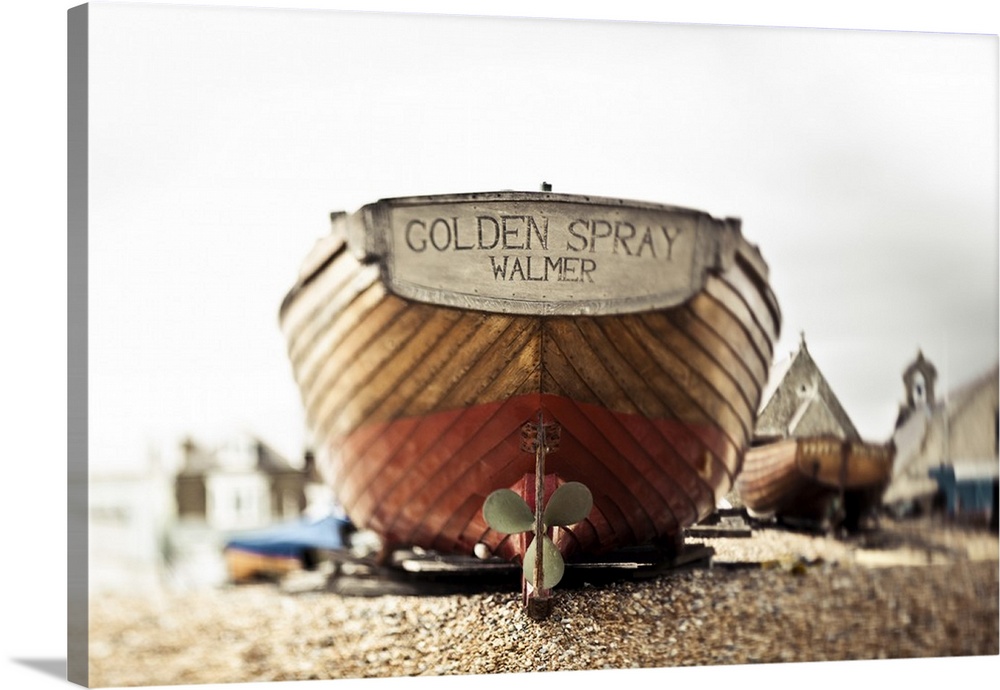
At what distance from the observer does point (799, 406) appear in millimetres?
7676

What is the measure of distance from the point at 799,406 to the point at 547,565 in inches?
60.2

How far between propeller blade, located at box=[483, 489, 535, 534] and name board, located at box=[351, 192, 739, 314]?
2.94 ft

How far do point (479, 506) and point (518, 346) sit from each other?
0.80 m

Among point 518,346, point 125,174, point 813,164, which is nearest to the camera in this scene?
point 125,174

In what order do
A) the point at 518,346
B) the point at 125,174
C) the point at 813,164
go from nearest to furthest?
1. the point at 125,174
2. the point at 518,346
3. the point at 813,164

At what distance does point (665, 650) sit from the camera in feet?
24.7

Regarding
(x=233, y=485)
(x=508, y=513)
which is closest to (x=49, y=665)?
(x=233, y=485)

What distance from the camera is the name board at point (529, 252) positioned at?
7.07 meters

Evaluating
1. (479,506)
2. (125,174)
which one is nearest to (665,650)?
(479,506)

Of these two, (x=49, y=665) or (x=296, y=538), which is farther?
(x=49, y=665)

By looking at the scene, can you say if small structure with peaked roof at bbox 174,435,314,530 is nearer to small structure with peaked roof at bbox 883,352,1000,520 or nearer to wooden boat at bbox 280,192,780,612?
wooden boat at bbox 280,192,780,612

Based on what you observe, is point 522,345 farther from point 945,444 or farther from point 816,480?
point 945,444

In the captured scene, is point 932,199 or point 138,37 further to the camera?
point 932,199

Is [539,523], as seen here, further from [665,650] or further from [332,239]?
[332,239]
